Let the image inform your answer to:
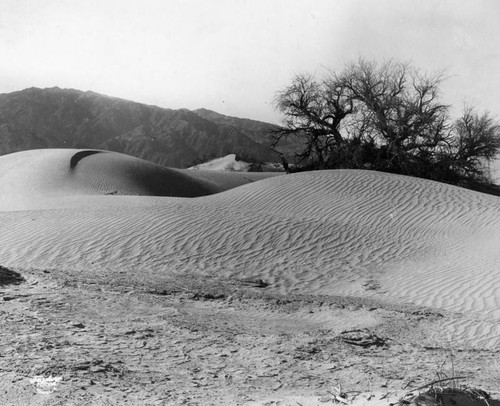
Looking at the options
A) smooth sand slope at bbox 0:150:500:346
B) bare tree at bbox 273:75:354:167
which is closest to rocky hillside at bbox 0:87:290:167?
bare tree at bbox 273:75:354:167

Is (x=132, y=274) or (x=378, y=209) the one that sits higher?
(x=378, y=209)

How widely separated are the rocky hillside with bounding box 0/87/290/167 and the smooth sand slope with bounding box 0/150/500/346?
86037mm

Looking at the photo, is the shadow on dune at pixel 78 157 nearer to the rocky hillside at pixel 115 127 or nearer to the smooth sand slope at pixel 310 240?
the smooth sand slope at pixel 310 240

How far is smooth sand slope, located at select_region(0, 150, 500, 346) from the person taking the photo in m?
8.79

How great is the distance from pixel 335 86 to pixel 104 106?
109m

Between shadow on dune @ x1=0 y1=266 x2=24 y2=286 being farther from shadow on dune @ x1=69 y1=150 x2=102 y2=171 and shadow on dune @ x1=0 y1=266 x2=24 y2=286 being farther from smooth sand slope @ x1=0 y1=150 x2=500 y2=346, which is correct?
shadow on dune @ x1=69 y1=150 x2=102 y2=171

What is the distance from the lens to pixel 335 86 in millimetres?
34031

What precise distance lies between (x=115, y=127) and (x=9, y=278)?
122 metres

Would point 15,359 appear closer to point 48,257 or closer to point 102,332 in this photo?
point 102,332

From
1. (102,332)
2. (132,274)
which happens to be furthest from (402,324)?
(132,274)

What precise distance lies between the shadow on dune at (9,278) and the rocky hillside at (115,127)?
92.4 m

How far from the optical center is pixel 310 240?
11.1m

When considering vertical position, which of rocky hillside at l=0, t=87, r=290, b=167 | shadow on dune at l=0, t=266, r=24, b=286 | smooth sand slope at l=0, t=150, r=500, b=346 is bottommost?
shadow on dune at l=0, t=266, r=24, b=286

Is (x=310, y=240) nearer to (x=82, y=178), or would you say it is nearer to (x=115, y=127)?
(x=82, y=178)
